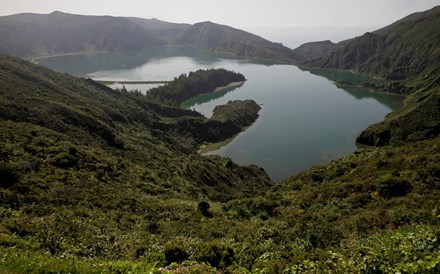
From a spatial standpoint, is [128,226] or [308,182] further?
[308,182]

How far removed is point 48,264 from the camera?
13.8 metres

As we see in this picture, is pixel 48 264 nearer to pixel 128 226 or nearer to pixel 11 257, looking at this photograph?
pixel 11 257

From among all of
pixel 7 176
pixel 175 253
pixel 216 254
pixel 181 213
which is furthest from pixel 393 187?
pixel 7 176

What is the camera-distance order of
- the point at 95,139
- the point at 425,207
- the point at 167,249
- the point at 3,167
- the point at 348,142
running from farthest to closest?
the point at 348,142
the point at 95,139
the point at 3,167
the point at 425,207
the point at 167,249

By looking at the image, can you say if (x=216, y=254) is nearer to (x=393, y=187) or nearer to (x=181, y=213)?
(x=181, y=213)

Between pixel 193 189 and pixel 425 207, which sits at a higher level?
pixel 425 207

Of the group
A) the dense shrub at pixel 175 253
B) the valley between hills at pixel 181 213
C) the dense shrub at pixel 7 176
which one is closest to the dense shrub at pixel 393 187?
the valley between hills at pixel 181 213

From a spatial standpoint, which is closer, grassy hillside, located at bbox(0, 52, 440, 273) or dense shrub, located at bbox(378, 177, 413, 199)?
grassy hillside, located at bbox(0, 52, 440, 273)

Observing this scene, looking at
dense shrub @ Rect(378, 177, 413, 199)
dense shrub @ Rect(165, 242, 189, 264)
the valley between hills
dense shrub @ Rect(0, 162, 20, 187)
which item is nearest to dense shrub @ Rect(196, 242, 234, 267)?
the valley between hills

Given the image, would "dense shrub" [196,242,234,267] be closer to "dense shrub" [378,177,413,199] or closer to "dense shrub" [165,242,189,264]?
"dense shrub" [165,242,189,264]

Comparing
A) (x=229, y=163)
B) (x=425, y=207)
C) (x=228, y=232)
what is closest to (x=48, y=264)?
(x=228, y=232)

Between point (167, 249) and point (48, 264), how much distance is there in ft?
23.3

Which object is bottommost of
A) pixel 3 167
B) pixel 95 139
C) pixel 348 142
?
pixel 348 142

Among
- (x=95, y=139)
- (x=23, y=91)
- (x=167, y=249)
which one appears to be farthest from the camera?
(x=23, y=91)
